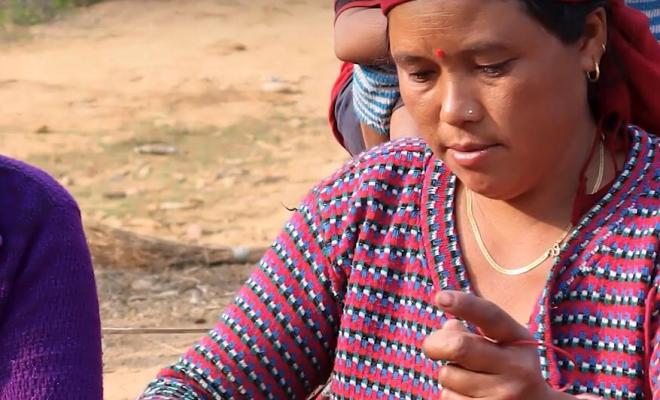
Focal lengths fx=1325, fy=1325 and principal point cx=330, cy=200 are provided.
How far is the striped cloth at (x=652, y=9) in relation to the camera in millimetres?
3158

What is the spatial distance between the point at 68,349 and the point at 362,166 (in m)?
0.61

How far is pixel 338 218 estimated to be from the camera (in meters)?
2.37

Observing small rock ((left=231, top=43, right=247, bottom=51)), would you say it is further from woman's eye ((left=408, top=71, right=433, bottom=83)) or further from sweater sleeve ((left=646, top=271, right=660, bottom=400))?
sweater sleeve ((left=646, top=271, right=660, bottom=400))

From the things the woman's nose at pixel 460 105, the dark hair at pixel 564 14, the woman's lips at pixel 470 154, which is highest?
the dark hair at pixel 564 14

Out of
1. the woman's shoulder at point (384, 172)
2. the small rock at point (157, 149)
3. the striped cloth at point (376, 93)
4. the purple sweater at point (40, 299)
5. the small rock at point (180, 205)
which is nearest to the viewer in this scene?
the purple sweater at point (40, 299)

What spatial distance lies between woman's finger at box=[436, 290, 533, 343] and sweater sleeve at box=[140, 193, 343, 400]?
64 cm

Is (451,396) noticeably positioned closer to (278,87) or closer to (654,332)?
(654,332)

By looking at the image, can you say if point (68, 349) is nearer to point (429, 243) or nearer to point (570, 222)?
point (429, 243)

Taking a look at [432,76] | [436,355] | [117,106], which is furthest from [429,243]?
[117,106]

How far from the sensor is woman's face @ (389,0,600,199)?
2.07 metres

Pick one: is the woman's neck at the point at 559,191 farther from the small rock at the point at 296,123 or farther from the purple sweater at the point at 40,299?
the small rock at the point at 296,123

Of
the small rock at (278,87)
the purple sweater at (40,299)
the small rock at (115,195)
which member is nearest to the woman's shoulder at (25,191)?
the purple sweater at (40,299)

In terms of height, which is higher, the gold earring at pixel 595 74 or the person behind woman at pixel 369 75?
the gold earring at pixel 595 74

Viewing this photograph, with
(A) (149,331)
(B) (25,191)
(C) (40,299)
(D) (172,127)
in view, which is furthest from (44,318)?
(D) (172,127)
